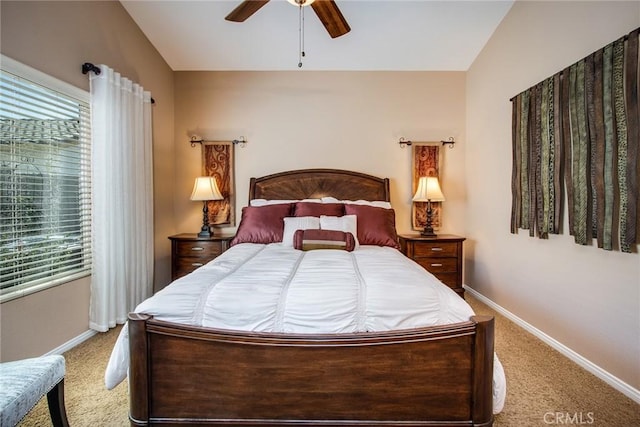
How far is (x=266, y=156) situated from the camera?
3.75 m

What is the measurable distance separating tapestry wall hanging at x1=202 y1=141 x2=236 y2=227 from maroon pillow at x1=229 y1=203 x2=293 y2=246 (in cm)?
69

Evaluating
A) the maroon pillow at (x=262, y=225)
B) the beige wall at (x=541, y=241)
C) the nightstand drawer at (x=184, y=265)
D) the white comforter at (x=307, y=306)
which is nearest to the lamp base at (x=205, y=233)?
the nightstand drawer at (x=184, y=265)

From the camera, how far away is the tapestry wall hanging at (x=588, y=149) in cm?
169

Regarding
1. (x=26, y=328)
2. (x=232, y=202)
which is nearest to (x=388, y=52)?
(x=232, y=202)

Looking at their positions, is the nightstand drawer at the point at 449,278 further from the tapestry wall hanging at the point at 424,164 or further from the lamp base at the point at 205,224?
the lamp base at the point at 205,224

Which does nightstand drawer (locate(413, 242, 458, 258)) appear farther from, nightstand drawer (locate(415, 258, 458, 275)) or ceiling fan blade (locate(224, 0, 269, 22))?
ceiling fan blade (locate(224, 0, 269, 22))

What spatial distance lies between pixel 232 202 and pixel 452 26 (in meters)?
3.09

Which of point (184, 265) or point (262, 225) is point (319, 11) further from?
point (184, 265)

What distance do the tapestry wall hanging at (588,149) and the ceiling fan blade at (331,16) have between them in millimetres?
1620

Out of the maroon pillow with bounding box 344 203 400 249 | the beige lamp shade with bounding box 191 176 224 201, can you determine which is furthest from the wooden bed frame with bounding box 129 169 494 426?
the beige lamp shade with bounding box 191 176 224 201

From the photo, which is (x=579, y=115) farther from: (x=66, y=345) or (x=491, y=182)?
(x=66, y=345)

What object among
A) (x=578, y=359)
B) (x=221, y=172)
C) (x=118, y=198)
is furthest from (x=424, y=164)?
(x=118, y=198)

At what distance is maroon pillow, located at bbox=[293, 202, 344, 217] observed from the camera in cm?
310

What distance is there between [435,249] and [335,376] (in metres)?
2.40
